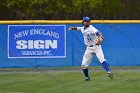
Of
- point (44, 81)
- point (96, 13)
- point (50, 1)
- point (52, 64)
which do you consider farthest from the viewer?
point (96, 13)

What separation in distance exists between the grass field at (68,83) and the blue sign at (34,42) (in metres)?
2.61

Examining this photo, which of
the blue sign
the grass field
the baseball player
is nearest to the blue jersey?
the baseball player

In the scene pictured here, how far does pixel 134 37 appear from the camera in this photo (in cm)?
1914

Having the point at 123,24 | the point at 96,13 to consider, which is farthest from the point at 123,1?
the point at 123,24

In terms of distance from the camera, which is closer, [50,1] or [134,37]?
[134,37]

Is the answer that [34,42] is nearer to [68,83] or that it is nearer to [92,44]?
[92,44]

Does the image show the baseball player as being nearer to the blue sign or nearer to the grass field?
the grass field

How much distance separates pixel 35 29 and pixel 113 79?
19.4 ft

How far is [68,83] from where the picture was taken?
13180 mm

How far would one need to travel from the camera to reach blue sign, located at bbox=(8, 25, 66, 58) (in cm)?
1884

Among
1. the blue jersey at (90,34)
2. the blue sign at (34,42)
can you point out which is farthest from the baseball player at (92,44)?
the blue sign at (34,42)

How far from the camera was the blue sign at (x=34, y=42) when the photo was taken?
742 inches

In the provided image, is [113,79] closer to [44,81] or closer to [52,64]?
[44,81]

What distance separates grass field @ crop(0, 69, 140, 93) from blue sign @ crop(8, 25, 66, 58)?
2610mm
